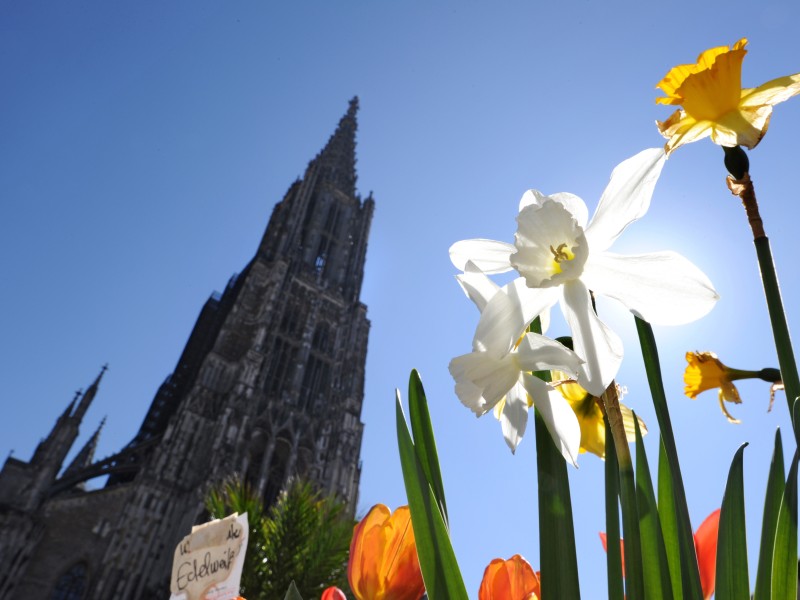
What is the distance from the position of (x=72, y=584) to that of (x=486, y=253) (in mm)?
21638

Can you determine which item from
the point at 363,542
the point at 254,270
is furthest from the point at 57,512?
the point at 363,542

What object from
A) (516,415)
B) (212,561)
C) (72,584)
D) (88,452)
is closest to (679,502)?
(516,415)

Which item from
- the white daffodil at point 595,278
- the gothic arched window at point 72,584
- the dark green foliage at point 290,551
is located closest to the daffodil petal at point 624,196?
the white daffodil at point 595,278

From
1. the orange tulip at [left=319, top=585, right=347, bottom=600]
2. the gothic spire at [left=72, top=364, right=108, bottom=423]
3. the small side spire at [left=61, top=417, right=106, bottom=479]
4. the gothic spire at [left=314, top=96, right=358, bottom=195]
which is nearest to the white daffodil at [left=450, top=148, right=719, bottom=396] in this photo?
the orange tulip at [left=319, top=585, right=347, bottom=600]

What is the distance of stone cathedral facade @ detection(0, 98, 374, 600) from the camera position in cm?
1703

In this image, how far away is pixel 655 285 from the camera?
0.58m

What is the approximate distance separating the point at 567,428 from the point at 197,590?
67.1 inches

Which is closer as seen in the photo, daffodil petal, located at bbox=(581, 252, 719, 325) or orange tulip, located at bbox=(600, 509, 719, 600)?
daffodil petal, located at bbox=(581, 252, 719, 325)

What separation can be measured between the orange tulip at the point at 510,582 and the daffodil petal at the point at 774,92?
2.12 ft

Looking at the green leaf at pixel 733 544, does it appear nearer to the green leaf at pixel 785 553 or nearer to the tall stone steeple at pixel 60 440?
the green leaf at pixel 785 553

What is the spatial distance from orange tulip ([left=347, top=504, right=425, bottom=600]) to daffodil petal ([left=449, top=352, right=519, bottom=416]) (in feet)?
1.03

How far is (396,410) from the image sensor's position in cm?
74

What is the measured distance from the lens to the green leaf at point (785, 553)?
59 centimetres

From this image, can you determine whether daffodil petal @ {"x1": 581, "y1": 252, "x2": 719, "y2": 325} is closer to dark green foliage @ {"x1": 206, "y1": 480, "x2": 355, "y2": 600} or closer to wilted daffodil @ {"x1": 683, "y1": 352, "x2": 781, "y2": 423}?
wilted daffodil @ {"x1": 683, "y1": 352, "x2": 781, "y2": 423}
